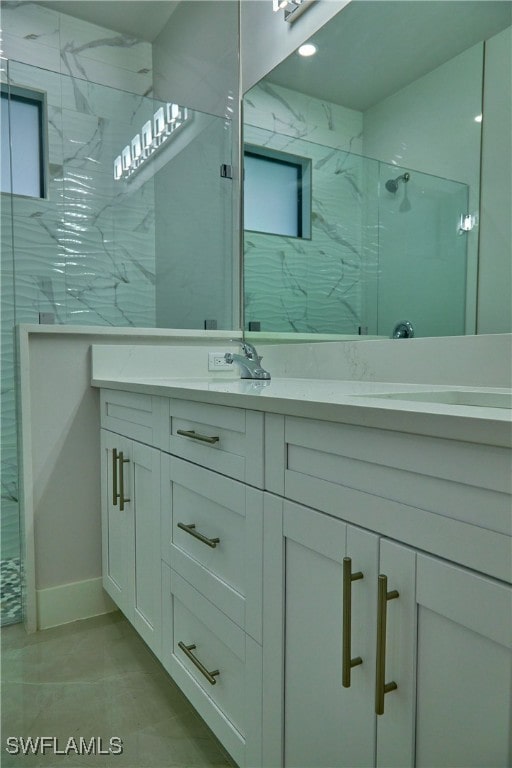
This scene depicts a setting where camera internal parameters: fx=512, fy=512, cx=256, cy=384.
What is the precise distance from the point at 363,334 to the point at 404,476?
87cm

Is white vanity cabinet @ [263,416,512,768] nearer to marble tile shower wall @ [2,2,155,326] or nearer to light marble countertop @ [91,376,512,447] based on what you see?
light marble countertop @ [91,376,512,447]

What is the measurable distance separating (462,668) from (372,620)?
0.42ft

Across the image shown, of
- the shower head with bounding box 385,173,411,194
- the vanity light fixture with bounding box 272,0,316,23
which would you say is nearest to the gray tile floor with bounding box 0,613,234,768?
the shower head with bounding box 385,173,411,194

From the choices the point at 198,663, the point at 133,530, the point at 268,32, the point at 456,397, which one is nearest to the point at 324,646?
the point at 198,663

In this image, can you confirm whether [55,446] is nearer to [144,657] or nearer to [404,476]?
[144,657]

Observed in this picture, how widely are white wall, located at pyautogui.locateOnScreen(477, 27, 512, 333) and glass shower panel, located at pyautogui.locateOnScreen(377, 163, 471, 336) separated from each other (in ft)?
0.16

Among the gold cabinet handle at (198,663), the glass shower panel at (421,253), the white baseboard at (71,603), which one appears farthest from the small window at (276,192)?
the white baseboard at (71,603)

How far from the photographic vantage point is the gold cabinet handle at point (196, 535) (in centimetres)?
100

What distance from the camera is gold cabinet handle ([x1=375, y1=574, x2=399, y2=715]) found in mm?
595

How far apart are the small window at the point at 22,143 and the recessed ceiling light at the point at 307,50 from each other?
1.07 meters

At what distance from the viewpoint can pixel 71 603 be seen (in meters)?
1.72

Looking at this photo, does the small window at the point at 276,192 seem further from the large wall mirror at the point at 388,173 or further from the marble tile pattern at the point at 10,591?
the marble tile pattern at the point at 10,591

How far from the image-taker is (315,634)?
0.74 metres

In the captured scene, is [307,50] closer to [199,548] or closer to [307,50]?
[307,50]
